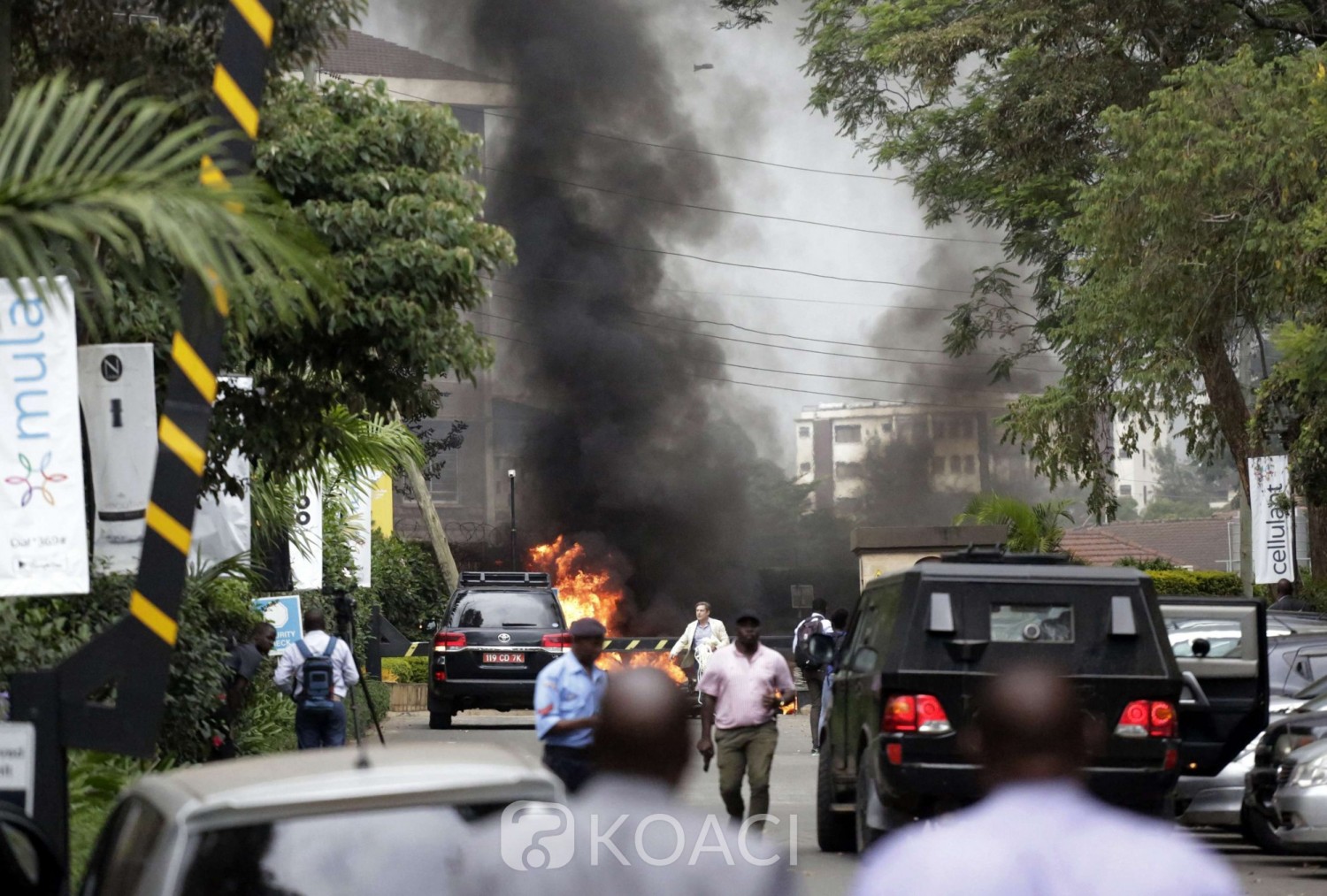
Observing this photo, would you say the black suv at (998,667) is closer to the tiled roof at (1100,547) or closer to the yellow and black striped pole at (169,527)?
the yellow and black striped pole at (169,527)

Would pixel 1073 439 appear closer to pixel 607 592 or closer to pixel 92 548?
pixel 607 592

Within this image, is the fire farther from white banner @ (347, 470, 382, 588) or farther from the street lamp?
white banner @ (347, 470, 382, 588)

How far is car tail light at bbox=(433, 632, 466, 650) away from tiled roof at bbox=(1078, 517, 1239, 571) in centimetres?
5621

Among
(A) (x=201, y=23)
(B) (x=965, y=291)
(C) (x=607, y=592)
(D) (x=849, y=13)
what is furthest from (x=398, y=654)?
(B) (x=965, y=291)

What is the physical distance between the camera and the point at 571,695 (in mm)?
9211

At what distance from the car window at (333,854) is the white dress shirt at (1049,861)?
3.10ft

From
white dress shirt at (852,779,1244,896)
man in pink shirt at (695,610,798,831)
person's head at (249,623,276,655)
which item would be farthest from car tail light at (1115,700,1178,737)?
person's head at (249,623,276,655)

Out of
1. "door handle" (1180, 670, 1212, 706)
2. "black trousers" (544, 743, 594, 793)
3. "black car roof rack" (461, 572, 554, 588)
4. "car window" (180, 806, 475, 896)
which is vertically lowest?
"black trousers" (544, 743, 594, 793)

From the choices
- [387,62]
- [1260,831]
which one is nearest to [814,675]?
[1260,831]

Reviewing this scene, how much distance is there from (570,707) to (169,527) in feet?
11.6

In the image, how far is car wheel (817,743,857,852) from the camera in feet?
38.9

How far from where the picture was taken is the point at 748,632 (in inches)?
459

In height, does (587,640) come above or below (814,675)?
above

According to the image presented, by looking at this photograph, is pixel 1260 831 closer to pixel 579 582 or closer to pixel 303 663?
pixel 303 663
